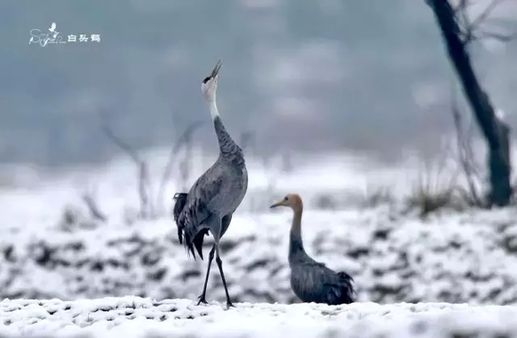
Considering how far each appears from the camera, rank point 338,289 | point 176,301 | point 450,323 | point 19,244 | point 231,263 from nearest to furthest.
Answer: point 450,323, point 176,301, point 338,289, point 231,263, point 19,244

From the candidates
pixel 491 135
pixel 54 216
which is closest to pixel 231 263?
pixel 54 216

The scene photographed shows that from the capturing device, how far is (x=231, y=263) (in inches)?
249

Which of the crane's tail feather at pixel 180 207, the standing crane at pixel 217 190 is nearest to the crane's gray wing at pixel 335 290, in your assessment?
the standing crane at pixel 217 190

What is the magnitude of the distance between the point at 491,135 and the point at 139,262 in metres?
2.88

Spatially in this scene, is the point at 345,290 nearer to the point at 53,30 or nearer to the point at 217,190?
the point at 217,190

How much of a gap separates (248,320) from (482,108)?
385 centimetres

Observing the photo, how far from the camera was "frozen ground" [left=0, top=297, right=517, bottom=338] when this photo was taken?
3396 millimetres

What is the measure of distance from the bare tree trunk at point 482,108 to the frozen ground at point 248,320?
123 inches

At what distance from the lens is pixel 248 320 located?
3.66m

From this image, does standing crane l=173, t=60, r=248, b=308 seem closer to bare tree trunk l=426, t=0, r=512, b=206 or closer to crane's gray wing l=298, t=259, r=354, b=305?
crane's gray wing l=298, t=259, r=354, b=305

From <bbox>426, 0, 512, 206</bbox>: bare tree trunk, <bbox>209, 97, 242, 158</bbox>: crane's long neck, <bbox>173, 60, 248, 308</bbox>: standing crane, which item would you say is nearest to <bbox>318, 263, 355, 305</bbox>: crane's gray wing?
<bbox>173, 60, 248, 308</bbox>: standing crane

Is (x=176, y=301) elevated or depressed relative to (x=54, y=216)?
depressed

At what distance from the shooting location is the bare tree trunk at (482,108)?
22.3ft

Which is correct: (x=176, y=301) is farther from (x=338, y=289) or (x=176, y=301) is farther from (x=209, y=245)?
(x=209, y=245)
